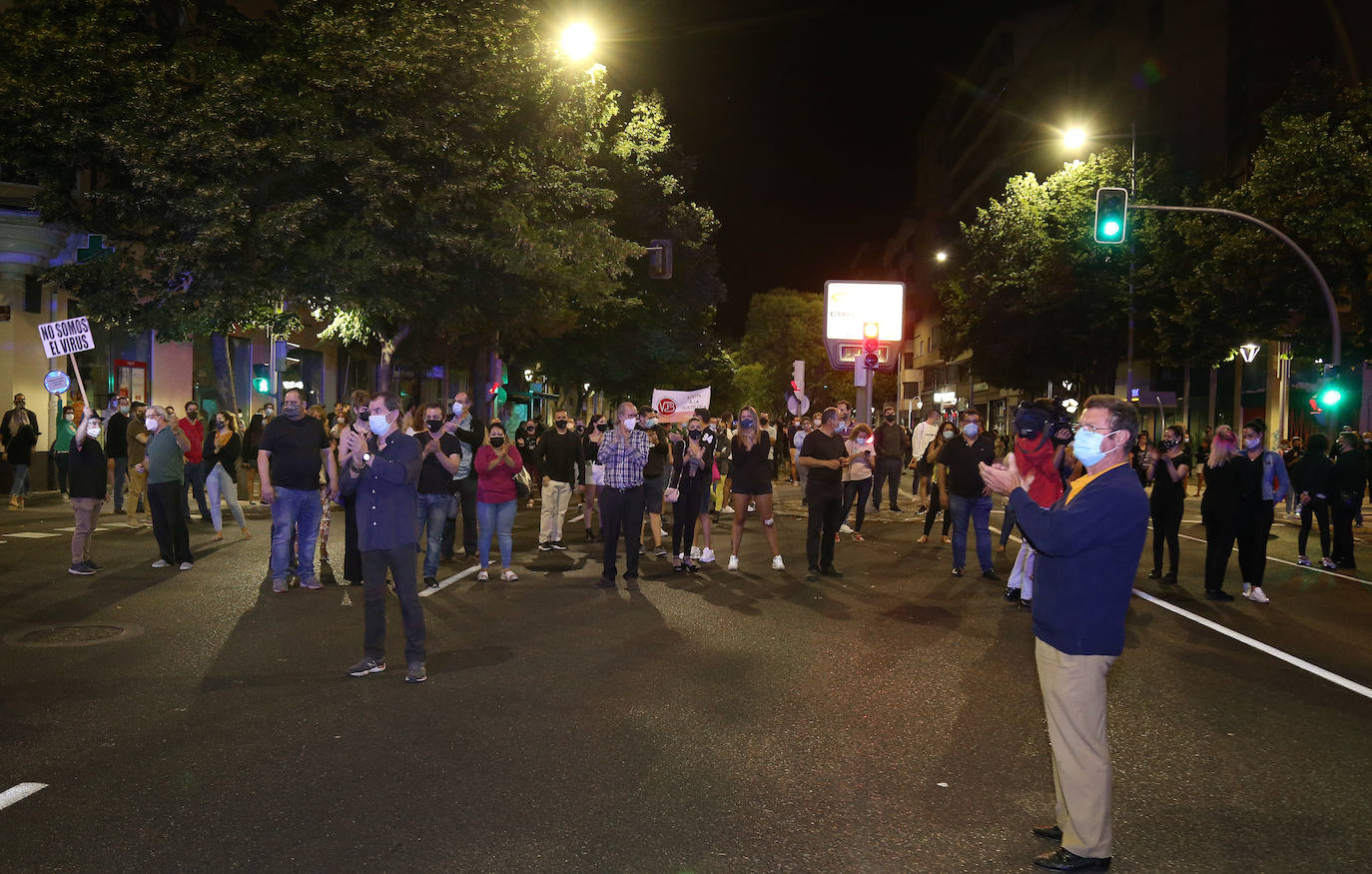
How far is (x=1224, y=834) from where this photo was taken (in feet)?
15.2

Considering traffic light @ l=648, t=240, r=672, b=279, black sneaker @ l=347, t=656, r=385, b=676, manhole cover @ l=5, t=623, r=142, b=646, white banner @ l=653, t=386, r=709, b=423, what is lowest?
manhole cover @ l=5, t=623, r=142, b=646

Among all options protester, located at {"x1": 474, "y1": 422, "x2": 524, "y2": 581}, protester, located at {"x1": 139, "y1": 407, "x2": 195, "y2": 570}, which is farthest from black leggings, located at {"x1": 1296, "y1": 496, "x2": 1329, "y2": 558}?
protester, located at {"x1": 139, "y1": 407, "x2": 195, "y2": 570}

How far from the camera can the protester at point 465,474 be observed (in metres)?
12.4

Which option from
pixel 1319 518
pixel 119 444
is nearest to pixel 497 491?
pixel 119 444

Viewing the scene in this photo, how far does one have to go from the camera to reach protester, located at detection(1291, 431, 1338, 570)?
1452 centimetres

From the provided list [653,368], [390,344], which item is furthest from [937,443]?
[653,368]

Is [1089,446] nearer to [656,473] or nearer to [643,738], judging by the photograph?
[643,738]

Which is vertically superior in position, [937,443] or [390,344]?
[390,344]

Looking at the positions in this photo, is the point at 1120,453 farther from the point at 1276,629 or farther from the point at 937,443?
the point at 937,443

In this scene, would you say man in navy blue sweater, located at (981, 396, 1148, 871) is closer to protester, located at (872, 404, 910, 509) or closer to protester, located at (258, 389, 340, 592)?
protester, located at (258, 389, 340, 592)

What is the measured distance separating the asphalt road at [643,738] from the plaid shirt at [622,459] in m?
1.54

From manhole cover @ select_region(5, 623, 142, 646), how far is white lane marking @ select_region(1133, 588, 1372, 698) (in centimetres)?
882

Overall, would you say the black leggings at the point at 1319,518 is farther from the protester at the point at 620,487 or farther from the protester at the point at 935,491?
the protester at the point at 620,487

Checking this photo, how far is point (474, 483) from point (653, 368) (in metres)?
27.1
